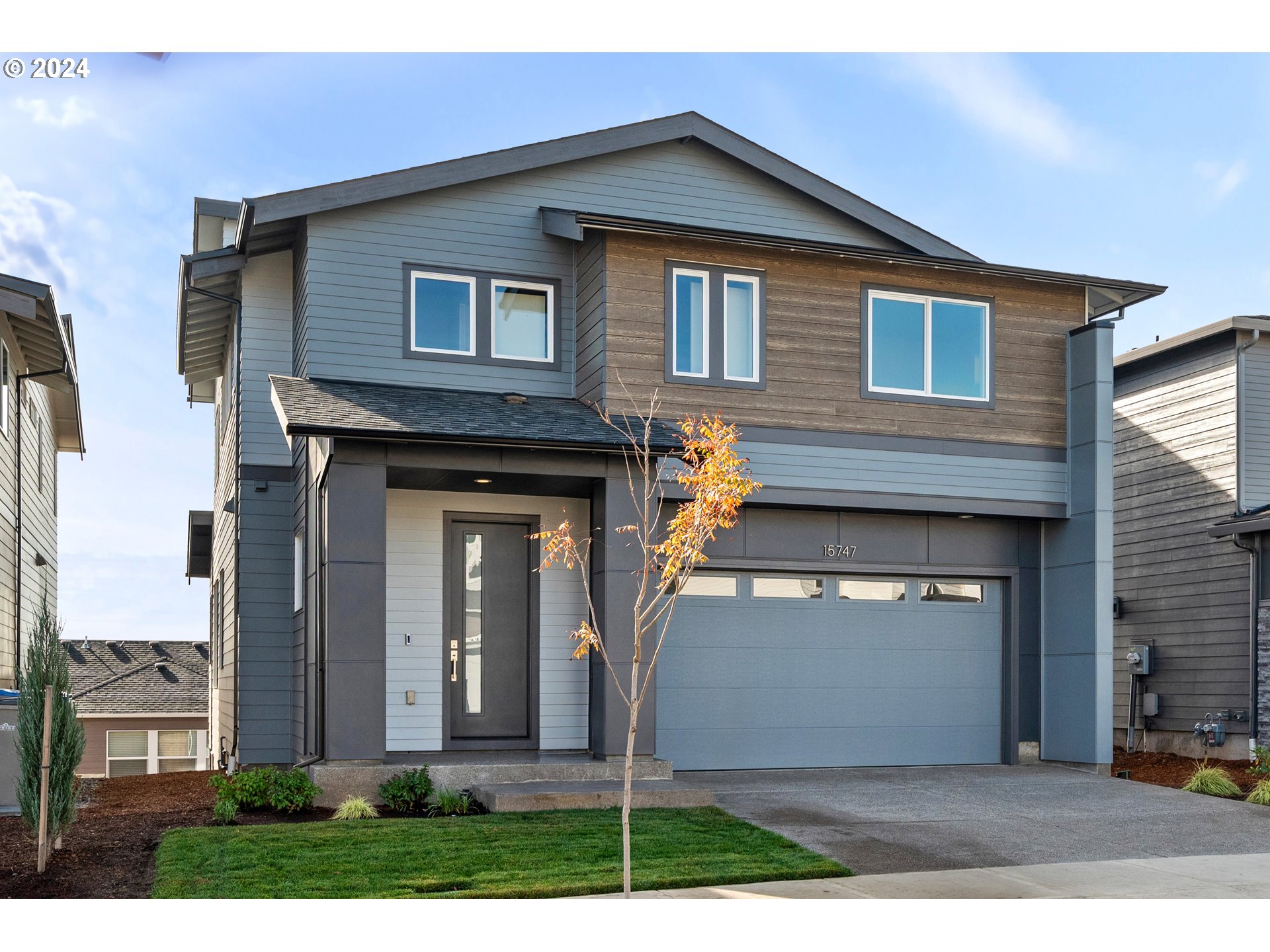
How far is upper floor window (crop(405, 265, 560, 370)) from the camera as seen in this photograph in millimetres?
13375

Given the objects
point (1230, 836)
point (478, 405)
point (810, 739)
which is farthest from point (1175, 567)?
point (478, 405)

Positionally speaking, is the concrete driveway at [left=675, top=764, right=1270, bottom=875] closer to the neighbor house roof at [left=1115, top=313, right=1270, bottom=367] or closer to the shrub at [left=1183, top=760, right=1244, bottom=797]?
the shrub at [left=1183, top=760, right=1244, bottom=797]

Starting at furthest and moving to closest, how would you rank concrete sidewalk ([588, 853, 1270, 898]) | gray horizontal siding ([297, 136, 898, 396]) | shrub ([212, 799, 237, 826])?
gray horizontal siding ([297, 136, 898, 396]) → shrub ([212, 799, 237, 826]) → concrete sidewalk ([588, 853, 1270, 898])

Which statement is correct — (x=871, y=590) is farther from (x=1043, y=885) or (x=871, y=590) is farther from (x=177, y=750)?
(x=177, y=750)

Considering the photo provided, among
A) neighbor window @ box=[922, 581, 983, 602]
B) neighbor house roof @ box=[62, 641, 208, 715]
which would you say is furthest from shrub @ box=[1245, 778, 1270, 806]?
neighbor house roof @ box=[62, 641, 208, 715]

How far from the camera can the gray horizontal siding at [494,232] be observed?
13.1 meters

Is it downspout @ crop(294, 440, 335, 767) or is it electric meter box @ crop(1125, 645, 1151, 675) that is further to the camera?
electric meter box @ crop(1125, 645, 1151, 675)

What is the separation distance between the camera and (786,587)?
14.0 m

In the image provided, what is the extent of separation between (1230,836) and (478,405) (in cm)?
797

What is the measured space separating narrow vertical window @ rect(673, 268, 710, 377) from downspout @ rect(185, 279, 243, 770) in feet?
17.2

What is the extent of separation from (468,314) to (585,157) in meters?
2.45

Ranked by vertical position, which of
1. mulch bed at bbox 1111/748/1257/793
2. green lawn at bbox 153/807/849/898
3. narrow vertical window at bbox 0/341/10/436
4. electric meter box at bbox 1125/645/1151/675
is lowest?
mulch bed at bbox 1111/748/1257/793

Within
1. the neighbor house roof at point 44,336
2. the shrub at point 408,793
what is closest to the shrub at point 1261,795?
the shrub at point 408,793

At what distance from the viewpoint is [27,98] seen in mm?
21359
